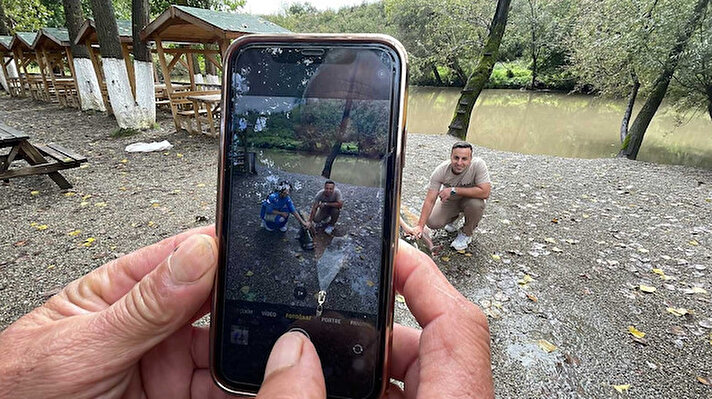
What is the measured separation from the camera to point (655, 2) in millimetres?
9164

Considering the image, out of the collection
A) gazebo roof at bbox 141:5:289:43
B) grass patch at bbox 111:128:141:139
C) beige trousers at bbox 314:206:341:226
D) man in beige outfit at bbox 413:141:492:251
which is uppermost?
gazebo roof at bbox 141:5:289:43

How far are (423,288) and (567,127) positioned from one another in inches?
758

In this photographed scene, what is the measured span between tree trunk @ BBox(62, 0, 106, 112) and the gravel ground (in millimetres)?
5748

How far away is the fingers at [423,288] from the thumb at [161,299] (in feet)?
2.40

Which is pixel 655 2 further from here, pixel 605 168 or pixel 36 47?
pixel 36 47

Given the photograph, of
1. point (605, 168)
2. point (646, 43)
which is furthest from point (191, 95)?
point (646, 43)

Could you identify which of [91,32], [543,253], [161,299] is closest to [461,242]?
[543,253]

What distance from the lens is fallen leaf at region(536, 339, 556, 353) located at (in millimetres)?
3143

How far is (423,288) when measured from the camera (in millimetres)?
1391

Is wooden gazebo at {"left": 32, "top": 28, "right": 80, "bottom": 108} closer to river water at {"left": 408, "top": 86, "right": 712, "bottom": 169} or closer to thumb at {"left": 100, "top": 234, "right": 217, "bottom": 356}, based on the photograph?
river water at {"left": 408, "top": 86, "right": 712, "bottom": 169}

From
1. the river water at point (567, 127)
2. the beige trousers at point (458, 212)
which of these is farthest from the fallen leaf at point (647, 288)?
the river water at point (567, 127)

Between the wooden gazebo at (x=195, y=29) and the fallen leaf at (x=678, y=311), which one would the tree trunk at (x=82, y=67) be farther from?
the fallen leaf at (x=678, y=311)

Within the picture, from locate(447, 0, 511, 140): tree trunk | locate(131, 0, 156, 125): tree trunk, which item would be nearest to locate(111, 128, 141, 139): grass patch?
locate(131, 0, 156, 125): tree trunk

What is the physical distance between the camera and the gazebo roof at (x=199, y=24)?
8164 millimetres
